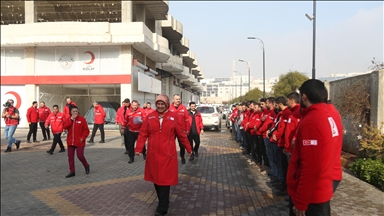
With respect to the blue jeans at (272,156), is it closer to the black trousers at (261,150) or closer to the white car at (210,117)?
the black trousers at (261,150)

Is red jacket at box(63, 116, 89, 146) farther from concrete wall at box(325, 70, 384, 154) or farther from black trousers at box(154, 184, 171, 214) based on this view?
concrete wall at box(325, 70, 384, 154)

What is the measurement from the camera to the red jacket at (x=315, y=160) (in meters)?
2.41

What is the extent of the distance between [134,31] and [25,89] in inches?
339

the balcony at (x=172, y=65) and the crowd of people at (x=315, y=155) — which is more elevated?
Answer: the balcony at (x=172, y=65)

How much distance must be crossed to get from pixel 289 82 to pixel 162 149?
29.8 meters

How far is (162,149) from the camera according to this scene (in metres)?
4.48

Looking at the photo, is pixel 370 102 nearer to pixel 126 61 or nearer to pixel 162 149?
pixel 162 149

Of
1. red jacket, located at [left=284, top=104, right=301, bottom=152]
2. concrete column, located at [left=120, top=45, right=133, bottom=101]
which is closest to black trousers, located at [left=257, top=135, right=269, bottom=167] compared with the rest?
red jacket, located at [left=284, top=104, right=301, bottom=152]

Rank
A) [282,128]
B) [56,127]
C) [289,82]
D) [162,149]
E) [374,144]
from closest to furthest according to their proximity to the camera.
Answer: [162,149], [282,128], [374,144], [56,127], [289,82]

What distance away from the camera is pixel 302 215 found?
256cm

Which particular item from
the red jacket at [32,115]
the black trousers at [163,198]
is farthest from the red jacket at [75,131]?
the red jacket at [32,115]

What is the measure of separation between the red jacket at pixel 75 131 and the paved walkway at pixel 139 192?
0.83 meters

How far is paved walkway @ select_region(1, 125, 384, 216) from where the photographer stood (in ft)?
16.4

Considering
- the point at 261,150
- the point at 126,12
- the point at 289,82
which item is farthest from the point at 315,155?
the point at 289,82
